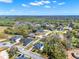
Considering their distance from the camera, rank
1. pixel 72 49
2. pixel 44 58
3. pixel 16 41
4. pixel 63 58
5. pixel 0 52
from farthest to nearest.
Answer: pixel 16 41
pixel 72 49
pixel 0 52
pixel 44 58
pixel 63 58

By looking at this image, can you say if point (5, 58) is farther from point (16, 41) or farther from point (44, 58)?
point (16, 41)

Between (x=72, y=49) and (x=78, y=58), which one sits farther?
(x=72, y=49)

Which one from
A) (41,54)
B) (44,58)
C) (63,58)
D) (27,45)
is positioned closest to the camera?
(63,58)

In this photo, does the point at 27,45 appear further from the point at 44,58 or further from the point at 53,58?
the point at 53,58

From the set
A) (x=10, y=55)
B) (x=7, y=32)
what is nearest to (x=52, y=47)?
(x=10, y=55)

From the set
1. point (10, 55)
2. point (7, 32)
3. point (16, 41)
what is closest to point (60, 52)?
point (10, 55)

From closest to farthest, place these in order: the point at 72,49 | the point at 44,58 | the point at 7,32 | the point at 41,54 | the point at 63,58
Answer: the point at 63,58 < the point at 44,58 < the point at 41,54 < the point at 72,49 < the point at 7,32

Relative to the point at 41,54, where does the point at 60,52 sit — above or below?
above

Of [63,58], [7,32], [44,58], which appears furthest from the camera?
[7,32]

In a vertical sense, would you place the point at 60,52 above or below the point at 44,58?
above
